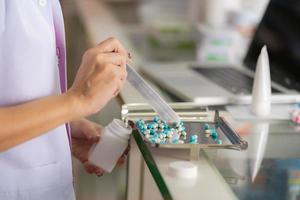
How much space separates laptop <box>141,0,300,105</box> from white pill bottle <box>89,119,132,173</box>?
323 mm

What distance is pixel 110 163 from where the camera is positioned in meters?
0.85

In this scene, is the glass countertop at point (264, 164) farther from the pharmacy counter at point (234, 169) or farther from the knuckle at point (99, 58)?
the knuckle at point (99, 58)

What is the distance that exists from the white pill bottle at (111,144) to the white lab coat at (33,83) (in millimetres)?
45

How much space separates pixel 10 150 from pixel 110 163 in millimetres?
156

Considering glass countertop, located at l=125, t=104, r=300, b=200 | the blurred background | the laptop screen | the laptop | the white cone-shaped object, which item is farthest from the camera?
the blurred background

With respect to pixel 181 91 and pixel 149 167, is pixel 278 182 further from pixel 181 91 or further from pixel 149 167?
pixel 181 91

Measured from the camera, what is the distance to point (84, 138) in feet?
3.11

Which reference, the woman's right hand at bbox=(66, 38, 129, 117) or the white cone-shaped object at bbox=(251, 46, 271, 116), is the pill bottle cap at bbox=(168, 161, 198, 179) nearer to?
the woman's right hand at bbox=(66, 38, 129, 117)

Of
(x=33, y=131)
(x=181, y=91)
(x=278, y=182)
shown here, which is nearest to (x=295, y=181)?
(x=278, y=182)

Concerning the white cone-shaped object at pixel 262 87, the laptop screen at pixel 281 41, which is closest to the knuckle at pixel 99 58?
the white cone-shaped object at pixel 262 87

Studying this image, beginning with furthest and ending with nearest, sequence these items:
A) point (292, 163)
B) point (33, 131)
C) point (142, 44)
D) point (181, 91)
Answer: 1. point (142, 44)
2. point (181, 91)
3. point (292, 163)
4. point (33, 131)

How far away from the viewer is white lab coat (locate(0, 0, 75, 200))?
0.74 metres

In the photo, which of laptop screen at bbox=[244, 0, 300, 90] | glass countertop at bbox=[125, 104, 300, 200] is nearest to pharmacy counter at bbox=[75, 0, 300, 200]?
glass countertop at bbox=[125, 104, 300, 200]

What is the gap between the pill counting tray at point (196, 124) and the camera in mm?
765
